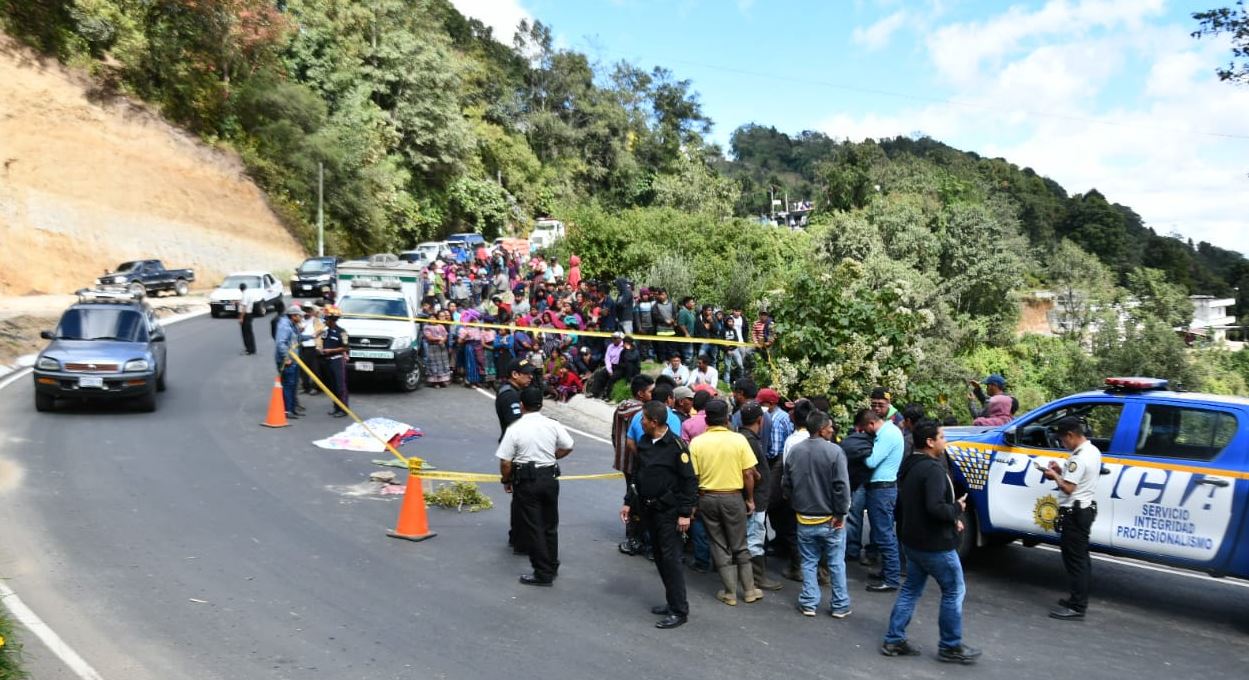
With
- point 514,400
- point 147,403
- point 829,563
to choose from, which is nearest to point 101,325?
point 147,403

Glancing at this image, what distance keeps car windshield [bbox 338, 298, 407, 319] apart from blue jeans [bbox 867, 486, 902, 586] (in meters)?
12.8

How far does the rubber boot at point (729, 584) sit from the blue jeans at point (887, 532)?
158cm

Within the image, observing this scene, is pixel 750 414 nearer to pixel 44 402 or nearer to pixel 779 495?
pixel 779 495

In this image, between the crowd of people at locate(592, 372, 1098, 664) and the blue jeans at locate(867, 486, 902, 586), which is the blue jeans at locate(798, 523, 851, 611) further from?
the blue jeans at locate(867, 486, 902, 586)

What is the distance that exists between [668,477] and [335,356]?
10.0 m

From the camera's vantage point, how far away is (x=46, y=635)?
7234 millimetres

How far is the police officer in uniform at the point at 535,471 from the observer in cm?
872

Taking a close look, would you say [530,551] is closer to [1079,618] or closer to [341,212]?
[1079,618]

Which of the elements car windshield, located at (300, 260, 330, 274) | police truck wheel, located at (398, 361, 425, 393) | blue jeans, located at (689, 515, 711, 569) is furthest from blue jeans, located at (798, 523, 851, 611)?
car windshield, located at (300, 260, 330, 274)

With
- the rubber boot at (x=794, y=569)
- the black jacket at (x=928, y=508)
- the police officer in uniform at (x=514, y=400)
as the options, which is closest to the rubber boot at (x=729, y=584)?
the rubber boot at (x=794, y=569)

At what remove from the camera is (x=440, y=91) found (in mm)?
61781

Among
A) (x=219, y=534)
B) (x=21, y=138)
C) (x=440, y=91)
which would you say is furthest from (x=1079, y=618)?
(x=440, y=91)

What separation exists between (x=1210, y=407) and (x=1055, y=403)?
4.43 ft

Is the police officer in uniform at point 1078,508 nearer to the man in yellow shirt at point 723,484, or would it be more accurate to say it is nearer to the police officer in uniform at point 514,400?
the man in yellow shirt at point 723,484
